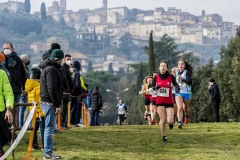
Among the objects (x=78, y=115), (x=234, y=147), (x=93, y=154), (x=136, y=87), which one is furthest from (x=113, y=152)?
(x=136, y=87)

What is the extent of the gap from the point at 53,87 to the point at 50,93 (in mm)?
103

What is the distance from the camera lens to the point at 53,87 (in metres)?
10.5

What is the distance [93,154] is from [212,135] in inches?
185

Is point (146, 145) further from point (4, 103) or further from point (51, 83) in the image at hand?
point (4, 103)

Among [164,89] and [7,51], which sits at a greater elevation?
[7,51]

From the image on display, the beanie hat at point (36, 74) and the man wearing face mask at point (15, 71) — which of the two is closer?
the beanie hat at point (36, 74)

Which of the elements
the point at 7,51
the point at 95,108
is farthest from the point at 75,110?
the point at 7,51

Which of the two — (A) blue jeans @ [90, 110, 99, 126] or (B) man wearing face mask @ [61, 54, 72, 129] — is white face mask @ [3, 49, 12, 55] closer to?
(B) man wearing face mask @ [61, 54, 72, 129]

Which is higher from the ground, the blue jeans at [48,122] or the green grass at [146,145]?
the blue jeans at [48,122]

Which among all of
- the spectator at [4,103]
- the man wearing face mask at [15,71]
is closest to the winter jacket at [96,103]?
the man wearing face mask at [15,71]

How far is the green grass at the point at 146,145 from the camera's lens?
1161cm

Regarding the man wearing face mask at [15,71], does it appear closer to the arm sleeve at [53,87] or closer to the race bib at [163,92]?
the arm sleeve at [53,87]

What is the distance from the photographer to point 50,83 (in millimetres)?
10562

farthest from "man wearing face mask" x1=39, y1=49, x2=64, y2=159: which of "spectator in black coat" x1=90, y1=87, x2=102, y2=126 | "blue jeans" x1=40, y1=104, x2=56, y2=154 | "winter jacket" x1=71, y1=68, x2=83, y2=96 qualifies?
"spectator in black coat" x1=90, y1=87, x2=102, y2=126
